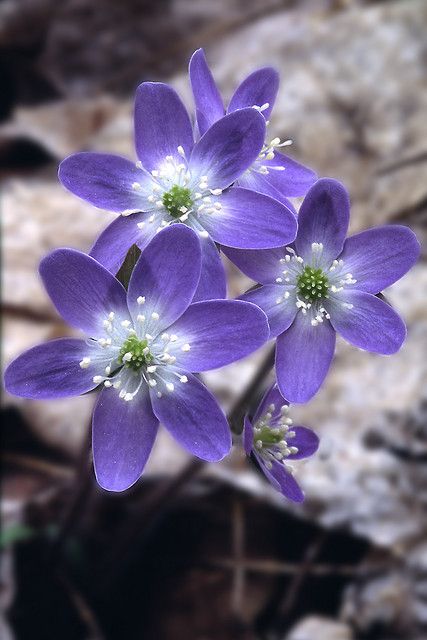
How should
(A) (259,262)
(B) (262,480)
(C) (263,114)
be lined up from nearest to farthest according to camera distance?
(A) (259,262)
(C) (263,114)
(B) (262,480)

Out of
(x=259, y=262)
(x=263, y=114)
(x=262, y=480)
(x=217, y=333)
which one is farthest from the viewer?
(x=262, y=480)

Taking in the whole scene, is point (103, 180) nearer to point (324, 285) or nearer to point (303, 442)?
point (324, 285)

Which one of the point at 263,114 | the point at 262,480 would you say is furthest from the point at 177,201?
the point at 262,480

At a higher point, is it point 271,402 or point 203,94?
point 203,94

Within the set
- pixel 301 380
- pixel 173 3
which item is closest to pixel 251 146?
pixel 301 380

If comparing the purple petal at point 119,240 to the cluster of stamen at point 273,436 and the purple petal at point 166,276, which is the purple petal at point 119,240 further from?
the cluster of stamen at point 273,436

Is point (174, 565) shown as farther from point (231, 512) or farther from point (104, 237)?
point (104, 237)

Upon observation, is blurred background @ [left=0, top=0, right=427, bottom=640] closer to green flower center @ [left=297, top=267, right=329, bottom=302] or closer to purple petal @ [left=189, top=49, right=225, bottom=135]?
green flower center @ [left=297, top=267, right=329, bottom=302]
